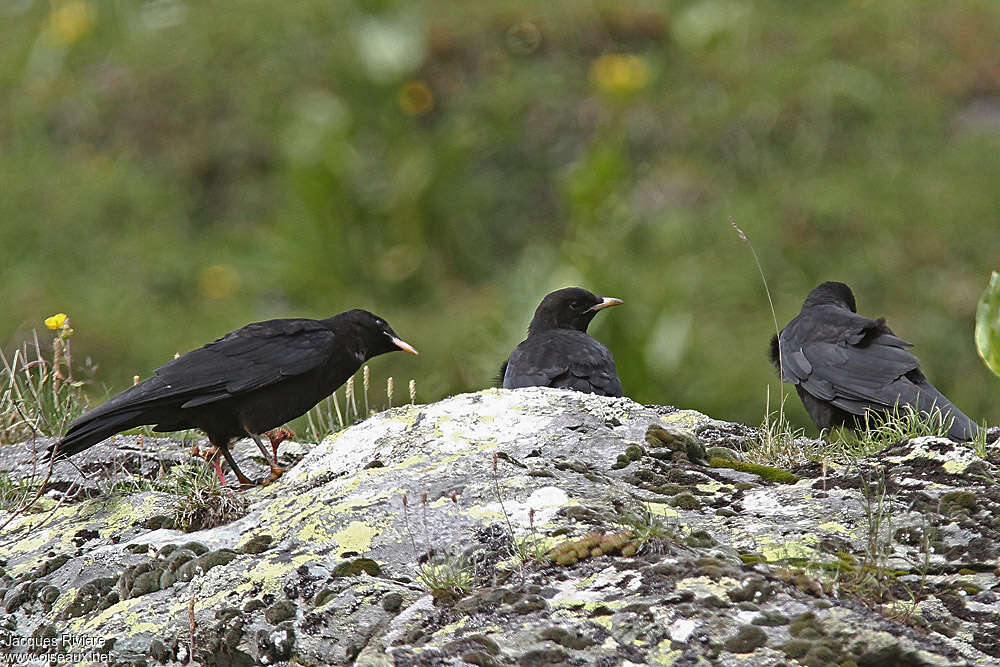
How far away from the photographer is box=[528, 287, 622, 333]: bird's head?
656cm

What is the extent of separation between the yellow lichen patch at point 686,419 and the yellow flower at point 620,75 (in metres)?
6.53

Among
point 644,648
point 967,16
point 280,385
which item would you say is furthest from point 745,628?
point 967,16

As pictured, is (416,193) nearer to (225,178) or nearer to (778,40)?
Answer: (225,178)

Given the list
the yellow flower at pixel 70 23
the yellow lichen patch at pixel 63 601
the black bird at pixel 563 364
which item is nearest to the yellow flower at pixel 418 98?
the yellow flower at pixel 70 23

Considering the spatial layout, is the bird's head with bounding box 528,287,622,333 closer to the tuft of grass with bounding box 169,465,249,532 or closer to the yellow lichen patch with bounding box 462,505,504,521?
the tuft of grass with bounding box 169,465,249,532

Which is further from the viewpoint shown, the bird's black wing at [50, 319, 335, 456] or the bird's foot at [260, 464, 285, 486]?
the bird's black wing at [50, 319, 335, 456]

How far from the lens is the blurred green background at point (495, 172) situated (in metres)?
9.52

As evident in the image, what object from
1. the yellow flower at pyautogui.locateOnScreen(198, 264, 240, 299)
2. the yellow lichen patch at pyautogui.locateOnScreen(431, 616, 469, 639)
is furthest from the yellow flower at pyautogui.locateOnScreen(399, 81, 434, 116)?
the yellow lichen patch at pyautogui.locateOnScreen(431, 616, 469, 639)

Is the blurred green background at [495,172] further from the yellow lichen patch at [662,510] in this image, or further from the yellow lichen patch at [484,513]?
the yellow lichen patch at [484,513]

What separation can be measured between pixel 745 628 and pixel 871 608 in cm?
32

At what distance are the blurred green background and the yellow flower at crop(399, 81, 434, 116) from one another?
0.14ft

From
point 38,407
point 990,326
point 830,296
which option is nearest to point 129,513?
point 38,407

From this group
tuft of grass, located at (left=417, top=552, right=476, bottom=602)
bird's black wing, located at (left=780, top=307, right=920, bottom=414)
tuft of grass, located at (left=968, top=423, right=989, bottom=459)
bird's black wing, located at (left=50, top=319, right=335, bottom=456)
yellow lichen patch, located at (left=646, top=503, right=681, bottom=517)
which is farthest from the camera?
bird's black wing, located at (left=780, top=307, right=920, bottom=414)

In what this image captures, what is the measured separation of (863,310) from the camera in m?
9.65
